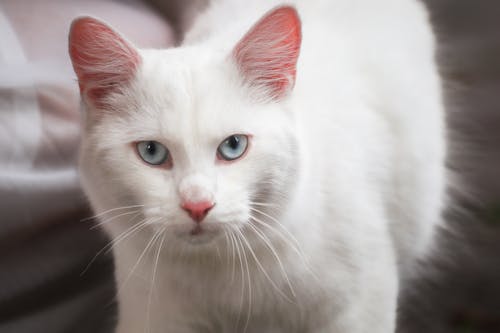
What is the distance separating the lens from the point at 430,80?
4.07 feet

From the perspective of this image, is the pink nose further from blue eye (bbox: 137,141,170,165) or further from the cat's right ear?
the cat's right ear

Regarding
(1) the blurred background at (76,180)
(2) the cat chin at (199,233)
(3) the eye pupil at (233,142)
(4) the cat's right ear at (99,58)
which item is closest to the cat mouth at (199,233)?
(2) the cat chin at (199,233)

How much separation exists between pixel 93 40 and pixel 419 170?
2.13 ft

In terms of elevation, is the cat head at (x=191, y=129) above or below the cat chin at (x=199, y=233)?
above

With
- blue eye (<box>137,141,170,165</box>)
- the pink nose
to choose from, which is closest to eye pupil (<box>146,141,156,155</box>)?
blue eye (<box>137,141,170,165</box>)

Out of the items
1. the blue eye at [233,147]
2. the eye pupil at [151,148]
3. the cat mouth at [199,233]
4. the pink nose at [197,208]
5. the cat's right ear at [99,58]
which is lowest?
the cat mouth at [199,233]

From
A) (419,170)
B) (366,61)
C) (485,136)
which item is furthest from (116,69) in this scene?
(485,136)

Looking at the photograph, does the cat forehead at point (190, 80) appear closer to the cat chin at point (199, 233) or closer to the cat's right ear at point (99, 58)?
the cat's right ear at point (99, 58)

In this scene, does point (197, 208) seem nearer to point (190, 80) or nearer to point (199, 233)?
point (199, 233)

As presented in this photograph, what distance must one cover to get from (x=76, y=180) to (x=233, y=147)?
0.48m

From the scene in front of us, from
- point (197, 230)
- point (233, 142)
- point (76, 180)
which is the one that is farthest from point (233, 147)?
point (76, 180)

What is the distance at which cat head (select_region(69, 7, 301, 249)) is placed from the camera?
776 mm

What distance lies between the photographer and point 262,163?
81cm

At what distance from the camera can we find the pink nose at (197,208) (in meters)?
0.74
